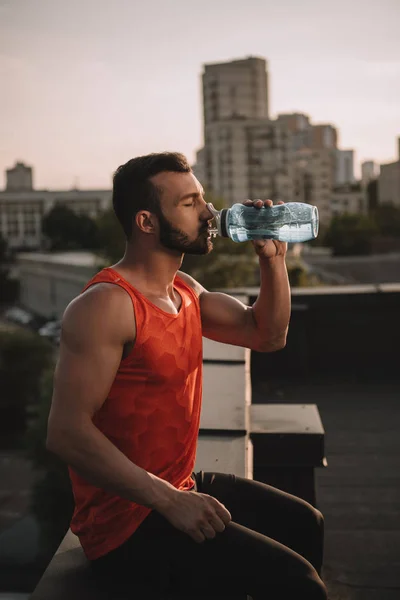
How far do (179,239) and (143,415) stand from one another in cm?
45

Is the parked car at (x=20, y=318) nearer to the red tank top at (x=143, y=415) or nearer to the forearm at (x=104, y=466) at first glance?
the red tank top at (x=143, y=415)

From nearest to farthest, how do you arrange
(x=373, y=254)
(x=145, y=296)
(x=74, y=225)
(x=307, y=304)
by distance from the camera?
(x=145, y=296), (x=307, y=304), (x=373, y=254), (x=74, y=225)

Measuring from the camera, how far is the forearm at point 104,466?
1793 mm

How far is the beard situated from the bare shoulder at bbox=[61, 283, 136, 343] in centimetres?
23

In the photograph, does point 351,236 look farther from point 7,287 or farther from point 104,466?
point 104,466

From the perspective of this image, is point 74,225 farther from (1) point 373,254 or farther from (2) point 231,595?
(2) point 231,595

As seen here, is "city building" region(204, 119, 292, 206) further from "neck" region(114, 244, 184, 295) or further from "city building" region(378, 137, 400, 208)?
"neck" region(114, 244, 184, 295)

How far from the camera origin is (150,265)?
6.80 ft

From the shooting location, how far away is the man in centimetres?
180

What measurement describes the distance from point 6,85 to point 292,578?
134 feet

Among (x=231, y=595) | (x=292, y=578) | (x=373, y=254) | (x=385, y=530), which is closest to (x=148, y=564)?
(x=231, y=595)

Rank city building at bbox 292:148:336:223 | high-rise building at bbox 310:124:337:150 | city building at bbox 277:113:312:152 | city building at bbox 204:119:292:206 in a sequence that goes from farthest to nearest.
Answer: high-rise building at bbox 310:124:337:150 → city building at bbox 277:113:312:152 → city building at bbox 292:148:336:223 → city building at bbox 204:119:292:206

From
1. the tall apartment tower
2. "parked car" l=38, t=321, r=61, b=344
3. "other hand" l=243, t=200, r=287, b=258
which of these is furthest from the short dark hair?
the tall apartment tower

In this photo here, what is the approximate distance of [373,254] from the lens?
60344mm
